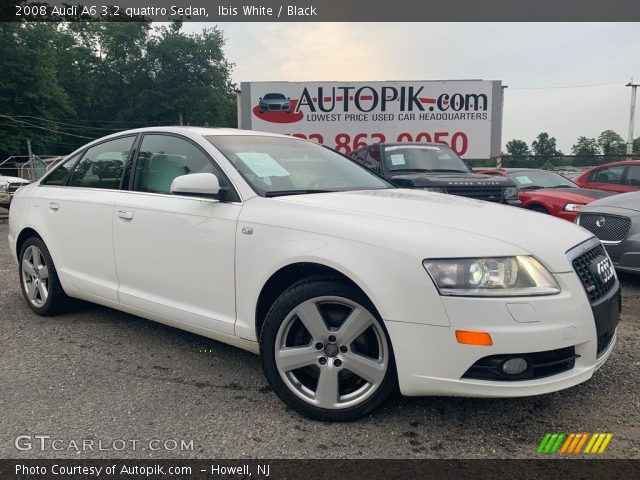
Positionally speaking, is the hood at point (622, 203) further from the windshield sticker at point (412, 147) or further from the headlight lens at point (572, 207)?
the windshield sticker at point (412, 147)

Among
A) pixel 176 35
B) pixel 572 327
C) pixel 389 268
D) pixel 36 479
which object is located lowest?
pixel 36 479

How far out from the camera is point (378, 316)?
2.53 meters

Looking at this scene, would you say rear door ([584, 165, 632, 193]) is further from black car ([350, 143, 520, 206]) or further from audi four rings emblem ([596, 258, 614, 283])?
audi four rings emblem ([596, 258, 614, 283])

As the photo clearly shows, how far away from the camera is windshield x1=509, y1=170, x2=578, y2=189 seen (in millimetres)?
9813

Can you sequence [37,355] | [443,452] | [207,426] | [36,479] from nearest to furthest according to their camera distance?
1. [36,479]
2. [443,452]
3. [207,426]
4. [37,355]

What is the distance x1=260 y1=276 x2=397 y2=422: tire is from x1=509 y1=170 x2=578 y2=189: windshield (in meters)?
7.87

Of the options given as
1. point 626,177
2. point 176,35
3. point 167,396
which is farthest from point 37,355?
point 176,35

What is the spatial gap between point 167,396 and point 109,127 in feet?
196

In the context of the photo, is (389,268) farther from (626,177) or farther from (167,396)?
(626,177)

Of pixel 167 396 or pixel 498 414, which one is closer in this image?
pixel 498 414

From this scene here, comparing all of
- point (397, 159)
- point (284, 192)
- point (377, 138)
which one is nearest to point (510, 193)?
point (397, 159)

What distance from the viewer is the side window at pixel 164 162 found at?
3441mm

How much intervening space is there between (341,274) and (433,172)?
5.89 m

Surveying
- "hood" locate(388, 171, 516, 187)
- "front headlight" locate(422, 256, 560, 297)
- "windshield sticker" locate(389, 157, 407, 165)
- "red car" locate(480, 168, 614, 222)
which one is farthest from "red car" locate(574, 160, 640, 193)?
"front headlight" locate(422, 256, 560, 297)
